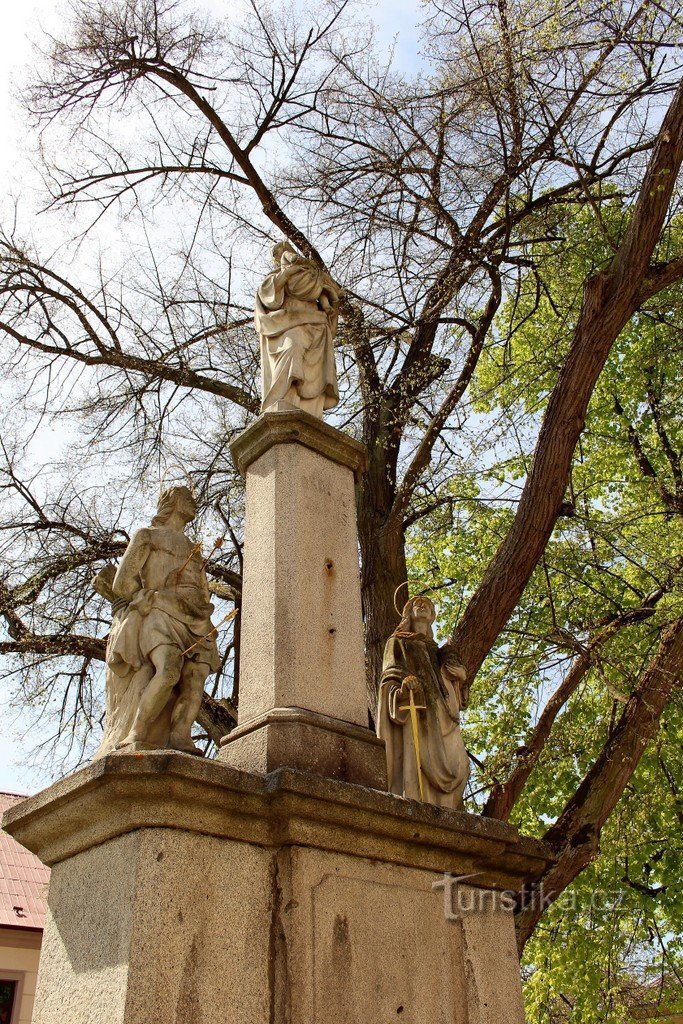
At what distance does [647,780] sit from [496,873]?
8.48 metres

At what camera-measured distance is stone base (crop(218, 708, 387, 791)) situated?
429 centimetres

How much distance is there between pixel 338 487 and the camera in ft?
17.8

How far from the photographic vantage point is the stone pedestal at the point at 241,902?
338 centimetres

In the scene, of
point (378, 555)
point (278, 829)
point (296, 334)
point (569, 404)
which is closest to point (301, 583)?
point (278, 829)

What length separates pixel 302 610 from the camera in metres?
4.80

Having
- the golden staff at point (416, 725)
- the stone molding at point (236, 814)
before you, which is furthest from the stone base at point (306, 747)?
the golden staff at point (416, 725)

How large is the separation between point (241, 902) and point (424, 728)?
2355 millimetres

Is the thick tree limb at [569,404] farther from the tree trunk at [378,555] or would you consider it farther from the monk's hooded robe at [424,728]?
the monk's hooded robe at [424,728]

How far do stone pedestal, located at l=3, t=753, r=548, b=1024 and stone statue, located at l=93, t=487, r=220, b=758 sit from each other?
908mm

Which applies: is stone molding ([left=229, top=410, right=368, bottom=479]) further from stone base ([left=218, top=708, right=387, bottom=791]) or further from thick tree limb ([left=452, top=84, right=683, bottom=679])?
thick tree limb ([left=452, top=84, right=683, bottom=679])

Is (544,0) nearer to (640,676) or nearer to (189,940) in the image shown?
(640,676)

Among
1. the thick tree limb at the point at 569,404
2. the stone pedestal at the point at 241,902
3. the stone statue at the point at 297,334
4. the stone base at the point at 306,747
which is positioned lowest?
Answer: the stone pedestal at the point at 241,902

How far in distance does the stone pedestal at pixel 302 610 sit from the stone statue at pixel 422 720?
84cm

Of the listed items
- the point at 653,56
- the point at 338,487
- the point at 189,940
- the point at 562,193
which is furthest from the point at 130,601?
the point at 562,193
